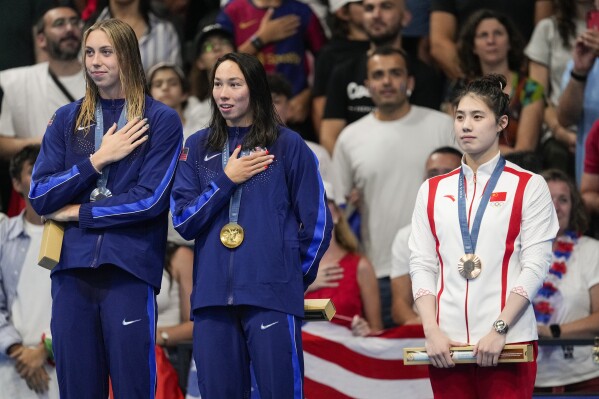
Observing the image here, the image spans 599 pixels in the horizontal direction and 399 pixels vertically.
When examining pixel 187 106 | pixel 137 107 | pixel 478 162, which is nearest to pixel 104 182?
pixel 137 107

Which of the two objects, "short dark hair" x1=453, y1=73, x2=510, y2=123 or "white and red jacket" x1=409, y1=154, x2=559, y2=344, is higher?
"short dark hair" x1=453, y1=73, x2=510, y2=123

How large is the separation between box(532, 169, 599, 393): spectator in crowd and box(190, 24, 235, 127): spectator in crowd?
10.0 ft

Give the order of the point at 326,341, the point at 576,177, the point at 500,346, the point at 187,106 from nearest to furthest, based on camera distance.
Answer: the point at 500,346
the point at 326,341
the point at 576,177
the point at 187,106

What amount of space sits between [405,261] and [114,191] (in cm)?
293

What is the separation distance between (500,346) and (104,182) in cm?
193

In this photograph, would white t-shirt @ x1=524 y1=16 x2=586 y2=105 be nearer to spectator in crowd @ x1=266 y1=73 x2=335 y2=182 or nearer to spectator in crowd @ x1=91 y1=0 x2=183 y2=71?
spectator in crowd @ x1=266 y1=73 x2=335 y2=182

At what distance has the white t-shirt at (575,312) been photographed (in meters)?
6.79

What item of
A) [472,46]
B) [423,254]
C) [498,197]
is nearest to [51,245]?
[423,254]

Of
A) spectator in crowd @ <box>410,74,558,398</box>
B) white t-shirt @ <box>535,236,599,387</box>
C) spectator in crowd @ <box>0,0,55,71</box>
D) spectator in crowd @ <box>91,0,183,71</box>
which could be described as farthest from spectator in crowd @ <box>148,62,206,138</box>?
spectator in crowd @ <box>410,74,558,398</box>

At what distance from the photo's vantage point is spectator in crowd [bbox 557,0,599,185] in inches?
323

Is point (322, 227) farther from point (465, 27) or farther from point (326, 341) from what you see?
point (465, 27)

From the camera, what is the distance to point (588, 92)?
847 cm

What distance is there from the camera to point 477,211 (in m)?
5.29

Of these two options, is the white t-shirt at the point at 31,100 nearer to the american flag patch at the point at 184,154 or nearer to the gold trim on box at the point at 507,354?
the american flag patch at the point at 184,154
